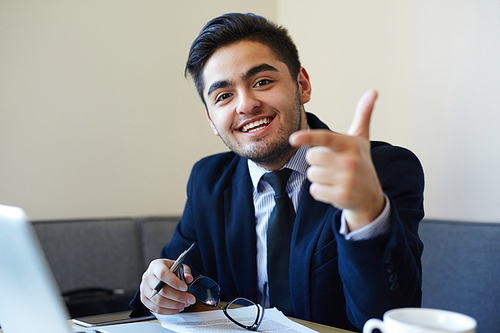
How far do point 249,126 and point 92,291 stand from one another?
1.21 metres

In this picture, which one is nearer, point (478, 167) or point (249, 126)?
point (249, 126)

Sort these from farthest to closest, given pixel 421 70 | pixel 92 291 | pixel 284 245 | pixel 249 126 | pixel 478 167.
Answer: pixel 92 291, pixel 421 70, pixel 478 167, pixel 249 126, pixel 284 245

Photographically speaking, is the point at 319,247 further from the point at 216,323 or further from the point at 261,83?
the point at 261,83

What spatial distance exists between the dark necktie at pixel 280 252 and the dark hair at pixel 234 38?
457 millimetres

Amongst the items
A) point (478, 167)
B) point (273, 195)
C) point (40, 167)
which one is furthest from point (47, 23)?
point (478, 167)

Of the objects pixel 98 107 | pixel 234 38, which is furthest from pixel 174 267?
pixel 98 107

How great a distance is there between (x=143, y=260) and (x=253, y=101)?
49.2 inches

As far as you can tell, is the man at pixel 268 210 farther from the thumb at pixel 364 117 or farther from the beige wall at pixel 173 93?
the beige wall at pixel 173 93

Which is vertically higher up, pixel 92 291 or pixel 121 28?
pixel 121 28

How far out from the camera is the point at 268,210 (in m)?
1.30

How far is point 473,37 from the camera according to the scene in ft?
5.25

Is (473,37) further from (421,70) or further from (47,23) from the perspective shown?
(47,23)

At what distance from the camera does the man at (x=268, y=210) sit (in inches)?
29.6

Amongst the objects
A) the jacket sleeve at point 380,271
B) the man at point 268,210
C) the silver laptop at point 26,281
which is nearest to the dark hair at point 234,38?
the man at point 268,210
